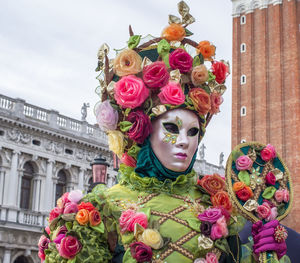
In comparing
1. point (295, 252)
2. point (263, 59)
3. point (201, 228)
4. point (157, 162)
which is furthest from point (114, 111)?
point (263, 59)

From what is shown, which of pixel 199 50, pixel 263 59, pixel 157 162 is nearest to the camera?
pixel 157 162

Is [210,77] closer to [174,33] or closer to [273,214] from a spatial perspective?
[174,33]

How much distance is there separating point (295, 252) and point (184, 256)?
2.01 meters

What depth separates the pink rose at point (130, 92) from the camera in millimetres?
2652

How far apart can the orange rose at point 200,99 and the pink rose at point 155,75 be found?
0.54 ft

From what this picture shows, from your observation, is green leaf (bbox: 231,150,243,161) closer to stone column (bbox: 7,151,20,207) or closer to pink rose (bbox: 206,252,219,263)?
pink rose (bbox: 206,252,219,263)

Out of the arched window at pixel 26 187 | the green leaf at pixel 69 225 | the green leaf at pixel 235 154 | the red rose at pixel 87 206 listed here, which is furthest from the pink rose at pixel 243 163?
the arched window at pixel 26 187

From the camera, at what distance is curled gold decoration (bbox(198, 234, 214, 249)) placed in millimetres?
2497

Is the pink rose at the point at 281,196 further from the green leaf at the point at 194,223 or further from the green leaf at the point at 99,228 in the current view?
the green leaf at the point at 99,228

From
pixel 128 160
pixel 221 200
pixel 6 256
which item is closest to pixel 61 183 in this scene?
pixel 6 256

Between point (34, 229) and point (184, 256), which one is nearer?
point (184, 256)

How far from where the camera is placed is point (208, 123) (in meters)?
2.99

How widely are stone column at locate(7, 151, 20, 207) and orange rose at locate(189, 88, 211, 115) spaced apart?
46.9 feet

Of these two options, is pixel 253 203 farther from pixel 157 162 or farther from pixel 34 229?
pixel 34 229
